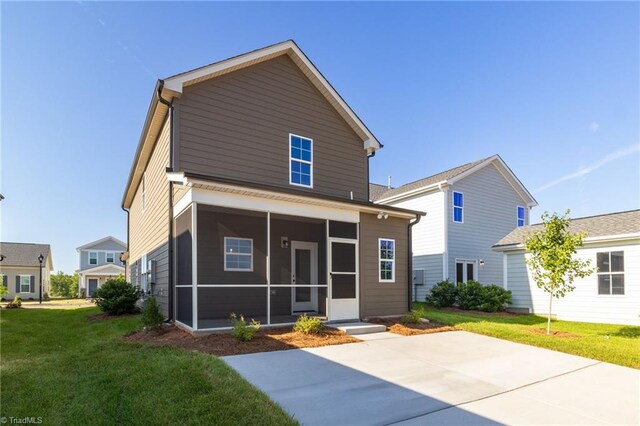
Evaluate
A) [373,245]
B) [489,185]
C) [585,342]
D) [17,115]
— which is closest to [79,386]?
[373,245]

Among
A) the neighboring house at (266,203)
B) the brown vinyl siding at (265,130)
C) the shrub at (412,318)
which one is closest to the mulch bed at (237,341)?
the neighboring house at (266,203)

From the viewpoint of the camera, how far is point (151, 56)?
12.7m

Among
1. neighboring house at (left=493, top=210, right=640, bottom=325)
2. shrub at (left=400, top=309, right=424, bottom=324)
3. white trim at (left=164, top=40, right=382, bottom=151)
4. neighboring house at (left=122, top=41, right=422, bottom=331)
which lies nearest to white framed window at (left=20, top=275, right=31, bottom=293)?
neighboring house at (left=122, top=41, right=422, bottom=331)

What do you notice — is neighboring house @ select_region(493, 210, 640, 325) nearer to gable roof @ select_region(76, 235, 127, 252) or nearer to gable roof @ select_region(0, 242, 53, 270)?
gable roof @ select_region(76, 235, 127, 252)

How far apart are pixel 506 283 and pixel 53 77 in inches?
742

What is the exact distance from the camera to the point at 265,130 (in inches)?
441

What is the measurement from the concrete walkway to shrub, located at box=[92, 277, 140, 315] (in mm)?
7981

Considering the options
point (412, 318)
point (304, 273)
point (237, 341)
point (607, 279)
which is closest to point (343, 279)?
point (412, 318)

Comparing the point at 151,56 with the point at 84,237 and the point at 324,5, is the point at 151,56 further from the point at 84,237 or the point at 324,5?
the point at 84,237

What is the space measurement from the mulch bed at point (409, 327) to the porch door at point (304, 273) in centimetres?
255

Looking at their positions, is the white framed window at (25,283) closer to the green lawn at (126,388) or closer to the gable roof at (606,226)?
the green lawn at (126,388)

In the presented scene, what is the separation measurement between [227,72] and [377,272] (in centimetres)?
736

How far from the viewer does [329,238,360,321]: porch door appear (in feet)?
31.9

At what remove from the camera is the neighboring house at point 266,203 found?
30.8ft
